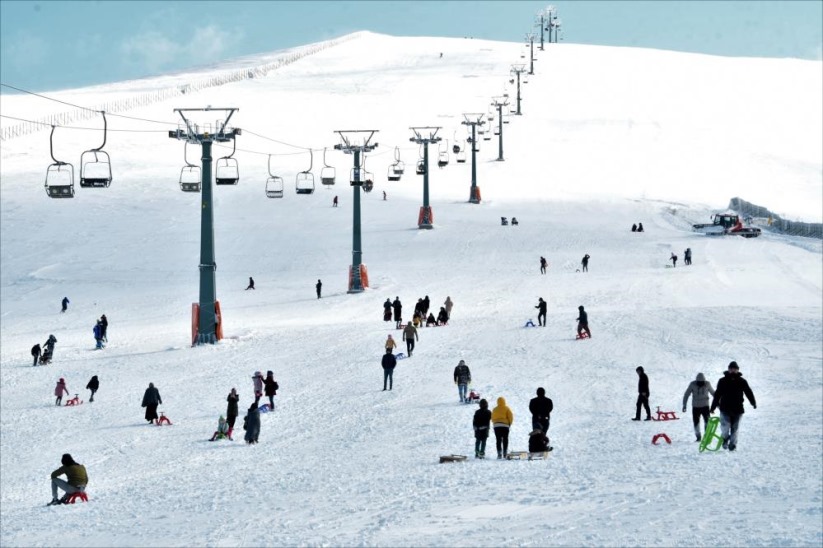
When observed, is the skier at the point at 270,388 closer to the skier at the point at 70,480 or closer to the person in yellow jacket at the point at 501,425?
the skier at the point at 70,480

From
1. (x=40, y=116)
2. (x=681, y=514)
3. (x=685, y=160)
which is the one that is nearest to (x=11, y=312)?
(x=681, y=514)

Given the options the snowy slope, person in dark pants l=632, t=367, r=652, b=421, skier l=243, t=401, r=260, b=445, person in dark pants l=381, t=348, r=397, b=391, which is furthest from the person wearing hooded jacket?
person in dark pants l=381, t=348, r=397, b=391

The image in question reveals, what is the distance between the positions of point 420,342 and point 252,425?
35.4ft

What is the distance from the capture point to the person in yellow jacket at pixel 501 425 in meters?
15.6

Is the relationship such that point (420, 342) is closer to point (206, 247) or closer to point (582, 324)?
point (582, 324)

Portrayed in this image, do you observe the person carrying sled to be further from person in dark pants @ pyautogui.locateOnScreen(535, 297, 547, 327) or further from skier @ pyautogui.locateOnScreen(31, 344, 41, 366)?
skier @ pyautogui.locateOnScreen(31, 344, 41, 366)

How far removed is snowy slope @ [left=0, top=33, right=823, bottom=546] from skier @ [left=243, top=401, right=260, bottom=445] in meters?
→ 0.25

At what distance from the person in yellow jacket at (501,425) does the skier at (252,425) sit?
4.70 metres

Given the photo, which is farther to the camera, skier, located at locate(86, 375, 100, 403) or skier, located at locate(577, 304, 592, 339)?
skier, located at locate(577, 304, 592, 339)

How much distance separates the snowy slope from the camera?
510 inches

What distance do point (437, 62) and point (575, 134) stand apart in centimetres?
4830

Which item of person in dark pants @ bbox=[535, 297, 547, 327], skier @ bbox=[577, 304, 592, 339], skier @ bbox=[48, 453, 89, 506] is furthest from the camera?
person in dark pants @ bbox=[535, 297, 547, 327]

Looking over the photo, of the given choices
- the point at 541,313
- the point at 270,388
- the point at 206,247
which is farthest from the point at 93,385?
the point at 541,313

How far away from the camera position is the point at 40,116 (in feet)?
340
